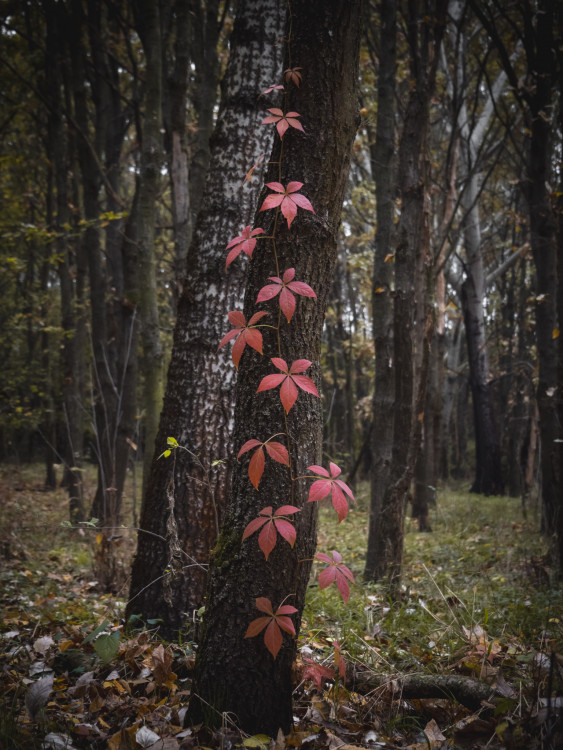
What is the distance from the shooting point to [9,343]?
51.0 ft

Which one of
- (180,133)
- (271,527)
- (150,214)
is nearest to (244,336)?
(271,527)

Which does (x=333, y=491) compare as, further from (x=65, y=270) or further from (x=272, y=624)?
(x=65, y=270)

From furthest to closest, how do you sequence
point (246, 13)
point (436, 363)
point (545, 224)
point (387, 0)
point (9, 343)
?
point (9, 343)
point (436, 363)
point (545, 224)
point (387, 0)
point (246, 13)

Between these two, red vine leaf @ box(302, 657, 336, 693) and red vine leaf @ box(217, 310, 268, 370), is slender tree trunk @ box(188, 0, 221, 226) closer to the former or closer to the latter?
red vine leaf @ box(217, 310, 268, 370)

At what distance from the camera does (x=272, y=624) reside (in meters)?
1.54

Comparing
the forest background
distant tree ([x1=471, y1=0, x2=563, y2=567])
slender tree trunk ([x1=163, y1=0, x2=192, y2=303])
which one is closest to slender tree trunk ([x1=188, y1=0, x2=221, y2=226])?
the forest background

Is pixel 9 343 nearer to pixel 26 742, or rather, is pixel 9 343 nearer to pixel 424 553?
pixel 424 553

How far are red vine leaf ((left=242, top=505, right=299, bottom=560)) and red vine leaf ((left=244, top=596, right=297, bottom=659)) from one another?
0.21 metres

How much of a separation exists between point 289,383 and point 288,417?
0.90 feet

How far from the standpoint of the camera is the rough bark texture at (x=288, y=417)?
5.39ft

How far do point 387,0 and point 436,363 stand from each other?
6.14 metres

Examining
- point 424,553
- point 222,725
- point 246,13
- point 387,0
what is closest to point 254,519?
point 222,725

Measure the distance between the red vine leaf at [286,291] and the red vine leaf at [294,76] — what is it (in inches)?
30.2

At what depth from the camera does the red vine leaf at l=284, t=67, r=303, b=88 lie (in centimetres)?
171
